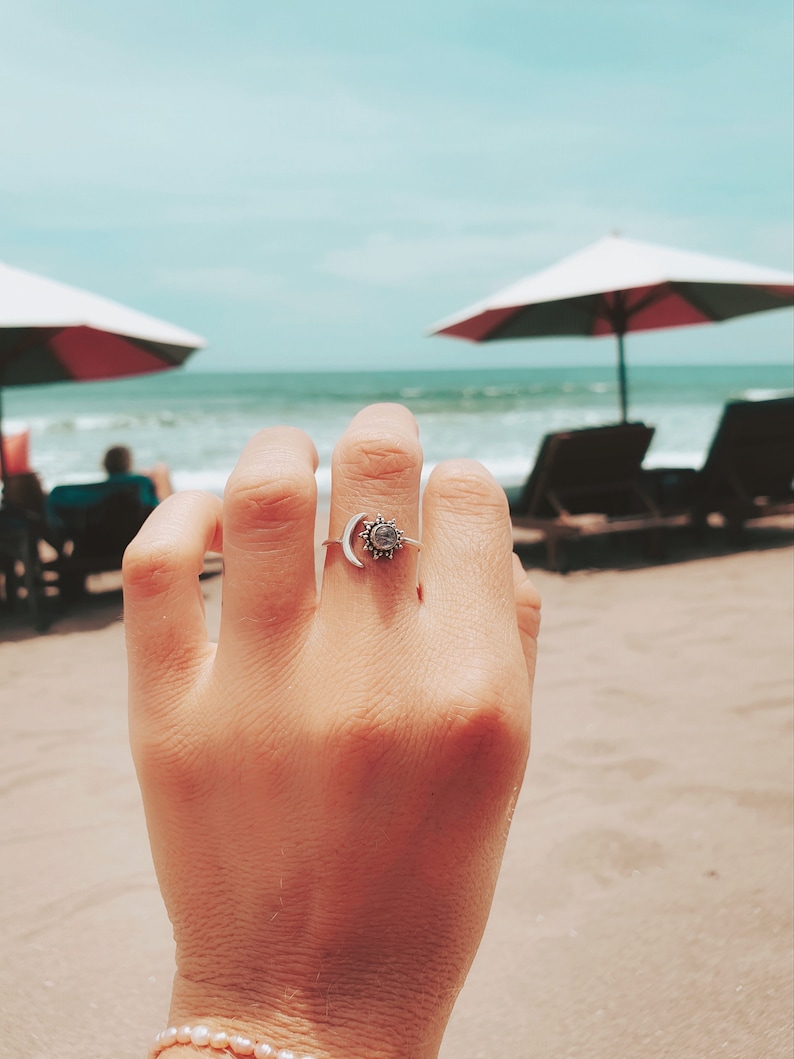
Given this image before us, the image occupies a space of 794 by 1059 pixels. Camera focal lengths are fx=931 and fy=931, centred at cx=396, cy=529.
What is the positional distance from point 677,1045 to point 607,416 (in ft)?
114

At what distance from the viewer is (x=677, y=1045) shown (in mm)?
1843

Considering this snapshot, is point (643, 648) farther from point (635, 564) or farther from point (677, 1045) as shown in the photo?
point (677, 1045)

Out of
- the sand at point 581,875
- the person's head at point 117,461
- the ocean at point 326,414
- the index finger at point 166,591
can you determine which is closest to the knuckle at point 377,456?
the index finger at point 166,591

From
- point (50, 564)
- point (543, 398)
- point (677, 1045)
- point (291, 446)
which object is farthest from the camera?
point (543, 398)

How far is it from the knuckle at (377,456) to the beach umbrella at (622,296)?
7395 millimetres

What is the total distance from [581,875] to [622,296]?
8038mm

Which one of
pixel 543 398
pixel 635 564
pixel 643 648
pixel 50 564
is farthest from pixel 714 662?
pixel 543 398

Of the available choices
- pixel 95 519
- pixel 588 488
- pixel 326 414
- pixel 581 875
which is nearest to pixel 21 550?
pixel 95 519

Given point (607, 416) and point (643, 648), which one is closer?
point (643, 648)

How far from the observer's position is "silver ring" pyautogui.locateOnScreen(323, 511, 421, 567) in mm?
668

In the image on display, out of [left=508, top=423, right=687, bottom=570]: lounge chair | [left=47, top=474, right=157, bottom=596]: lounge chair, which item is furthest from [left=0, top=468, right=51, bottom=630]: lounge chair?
[left=508, top=423, right=687, bottom=570]: lounge chair

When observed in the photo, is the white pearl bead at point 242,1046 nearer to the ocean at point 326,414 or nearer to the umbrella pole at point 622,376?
the umbrella pole at point 622,376

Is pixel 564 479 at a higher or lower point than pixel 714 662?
higher

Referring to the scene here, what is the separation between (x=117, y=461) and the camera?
7234 millimetres
